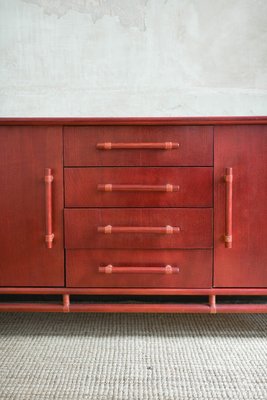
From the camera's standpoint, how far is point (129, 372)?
96 centimetres

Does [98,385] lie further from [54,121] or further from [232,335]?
[54,121]

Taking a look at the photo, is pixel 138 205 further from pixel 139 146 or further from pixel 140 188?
pixel 139 146

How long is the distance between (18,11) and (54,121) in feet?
2.75

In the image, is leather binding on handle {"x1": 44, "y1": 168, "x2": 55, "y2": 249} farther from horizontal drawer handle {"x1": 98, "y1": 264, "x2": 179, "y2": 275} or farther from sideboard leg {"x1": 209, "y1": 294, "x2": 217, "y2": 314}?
sideboard leg {"x1": 209, "y1": 294, "x2": 217, "y2": 314}

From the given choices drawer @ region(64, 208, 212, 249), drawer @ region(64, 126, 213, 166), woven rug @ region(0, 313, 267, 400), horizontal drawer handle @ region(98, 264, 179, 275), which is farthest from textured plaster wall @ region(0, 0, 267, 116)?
woven rug @ region(0, 313, 267, 400)

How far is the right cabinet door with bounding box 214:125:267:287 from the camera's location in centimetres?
104

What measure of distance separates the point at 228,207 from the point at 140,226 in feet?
0.86

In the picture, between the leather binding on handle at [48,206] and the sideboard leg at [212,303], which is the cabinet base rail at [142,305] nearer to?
the sideboard leg at [212,303]

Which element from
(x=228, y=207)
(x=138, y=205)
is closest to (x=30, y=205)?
(x=138, y=205)

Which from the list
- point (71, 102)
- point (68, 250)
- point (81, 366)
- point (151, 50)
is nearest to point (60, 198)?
point (68, 250)

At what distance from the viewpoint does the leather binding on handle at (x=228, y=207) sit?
1035mm

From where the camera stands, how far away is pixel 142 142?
1.05 meters

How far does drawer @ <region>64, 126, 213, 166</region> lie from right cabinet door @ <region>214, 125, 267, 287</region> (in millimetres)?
47

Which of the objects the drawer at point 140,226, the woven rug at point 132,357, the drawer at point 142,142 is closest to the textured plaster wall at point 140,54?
the drawer at point 142,142
